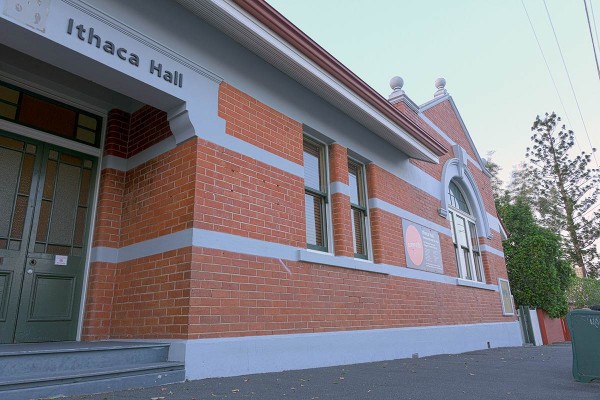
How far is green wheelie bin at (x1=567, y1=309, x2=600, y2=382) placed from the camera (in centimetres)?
548

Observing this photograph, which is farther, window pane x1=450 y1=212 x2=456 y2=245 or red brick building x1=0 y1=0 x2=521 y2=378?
window pane x1=450 y1=212 x2=456 y2=245

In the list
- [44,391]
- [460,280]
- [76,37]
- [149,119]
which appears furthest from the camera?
[460,280]

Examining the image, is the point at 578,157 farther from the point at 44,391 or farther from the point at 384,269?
the point at 44,391

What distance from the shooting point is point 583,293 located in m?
25.8

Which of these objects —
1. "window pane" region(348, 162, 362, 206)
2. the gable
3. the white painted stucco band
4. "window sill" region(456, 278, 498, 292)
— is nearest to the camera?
the white painted stucco band

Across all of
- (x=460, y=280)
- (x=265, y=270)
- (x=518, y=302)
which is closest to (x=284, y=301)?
(x=265, y=270)

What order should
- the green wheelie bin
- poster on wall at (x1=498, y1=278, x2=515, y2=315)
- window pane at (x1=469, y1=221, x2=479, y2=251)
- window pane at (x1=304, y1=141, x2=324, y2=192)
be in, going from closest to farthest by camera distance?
the green wheelie bin, window pane at (x1=304, y1=141, x2=324, y2=192), poster on wall at (x1=498, y1=278, x2=515, y2=315), window pane at (x1=469, y1=221, x2=479, y2=251)

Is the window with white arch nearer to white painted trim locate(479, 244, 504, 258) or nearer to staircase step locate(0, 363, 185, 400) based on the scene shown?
white painted trim locate(479, 244, 504, 258)

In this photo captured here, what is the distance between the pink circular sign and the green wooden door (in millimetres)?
6139

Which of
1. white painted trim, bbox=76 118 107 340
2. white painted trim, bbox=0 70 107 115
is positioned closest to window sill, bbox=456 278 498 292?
white painted trim, bbox=76 118 107 340

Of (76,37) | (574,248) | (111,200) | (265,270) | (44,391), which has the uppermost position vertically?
(574,248)

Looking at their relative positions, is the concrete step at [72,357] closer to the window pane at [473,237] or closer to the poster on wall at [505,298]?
the window pane at [473,237]

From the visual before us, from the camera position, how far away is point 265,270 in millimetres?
5816

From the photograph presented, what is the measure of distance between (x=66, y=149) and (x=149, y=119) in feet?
3.96
